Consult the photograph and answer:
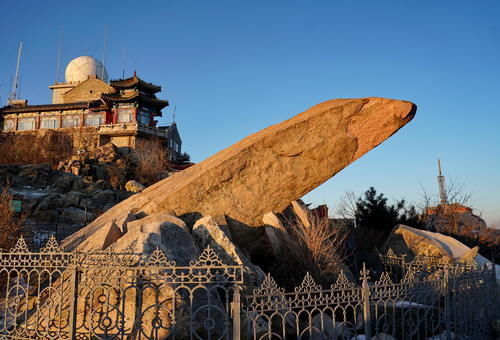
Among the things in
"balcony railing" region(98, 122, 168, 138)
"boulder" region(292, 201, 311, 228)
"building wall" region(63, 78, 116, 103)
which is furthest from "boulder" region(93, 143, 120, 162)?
"boulder" region(292, 201, 311, 228)

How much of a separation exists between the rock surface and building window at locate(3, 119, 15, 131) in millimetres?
36945

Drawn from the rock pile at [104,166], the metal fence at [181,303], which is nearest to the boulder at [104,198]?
the rock pile at [104,166]

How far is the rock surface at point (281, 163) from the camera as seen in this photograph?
7.61 metres

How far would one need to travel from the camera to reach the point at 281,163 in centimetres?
795

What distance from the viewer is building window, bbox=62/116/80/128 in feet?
121

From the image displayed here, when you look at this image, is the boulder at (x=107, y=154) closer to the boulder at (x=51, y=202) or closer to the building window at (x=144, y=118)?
the building window at (x=144, y=118)

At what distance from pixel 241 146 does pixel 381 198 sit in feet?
24.7

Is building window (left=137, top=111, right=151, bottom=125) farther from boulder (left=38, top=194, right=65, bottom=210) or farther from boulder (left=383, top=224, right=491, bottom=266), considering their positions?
boulder (left=383, top=224, right=491, bottom=266)

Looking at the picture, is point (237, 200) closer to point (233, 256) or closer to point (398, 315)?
point (233, 256)

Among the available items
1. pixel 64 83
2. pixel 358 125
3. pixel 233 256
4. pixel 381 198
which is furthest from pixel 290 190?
pixel 64 83

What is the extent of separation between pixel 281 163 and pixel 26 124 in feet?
125

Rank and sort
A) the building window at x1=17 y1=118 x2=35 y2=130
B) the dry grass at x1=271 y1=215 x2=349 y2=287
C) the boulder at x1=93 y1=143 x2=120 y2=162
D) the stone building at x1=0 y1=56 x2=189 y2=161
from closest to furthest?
the dry grass at x1=271 y1=215 x2=349 y2=287
the boulder at x1=93 y1=143 x2=120 y2=162
the stone building at x1=0 y1=56 x2=189 y2=161
the building window at x1=17 y1=118 x2=35 y2=130

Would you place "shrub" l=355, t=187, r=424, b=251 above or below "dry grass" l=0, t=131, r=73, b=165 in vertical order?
below

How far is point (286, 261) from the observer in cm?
717
